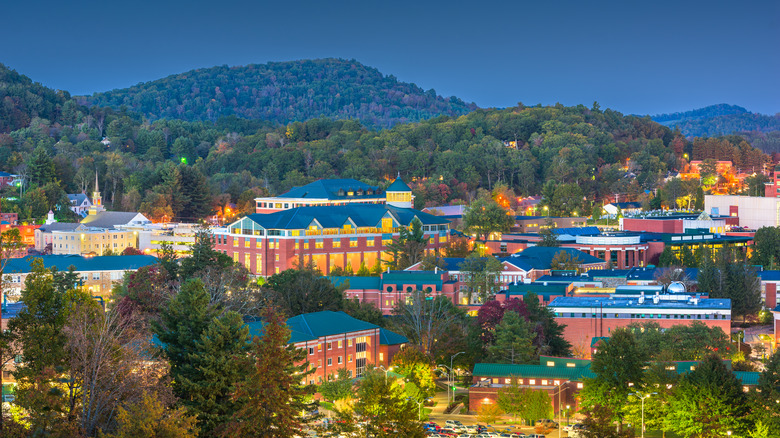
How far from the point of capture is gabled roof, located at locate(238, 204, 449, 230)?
103312 millimetres

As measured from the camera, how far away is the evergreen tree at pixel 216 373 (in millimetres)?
43031

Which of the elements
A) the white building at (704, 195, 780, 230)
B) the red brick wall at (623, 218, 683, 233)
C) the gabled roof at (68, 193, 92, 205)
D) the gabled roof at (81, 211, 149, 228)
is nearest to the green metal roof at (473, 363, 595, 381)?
the red brick wall at (623, 218, 683, 233)

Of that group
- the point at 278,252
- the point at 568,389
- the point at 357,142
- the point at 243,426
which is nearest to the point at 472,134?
the point at 357,142

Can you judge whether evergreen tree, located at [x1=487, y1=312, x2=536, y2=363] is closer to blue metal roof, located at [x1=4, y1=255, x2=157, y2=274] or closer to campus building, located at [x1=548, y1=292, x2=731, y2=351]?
campus building, located at [x1=548, y1=292, x2=731, y2=351]

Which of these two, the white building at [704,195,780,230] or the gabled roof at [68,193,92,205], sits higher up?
the gabled roof at [68,193,92,205]

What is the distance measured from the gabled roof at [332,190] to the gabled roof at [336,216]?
10352 mm

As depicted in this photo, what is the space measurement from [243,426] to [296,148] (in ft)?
456

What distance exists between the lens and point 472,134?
19338 centimetres

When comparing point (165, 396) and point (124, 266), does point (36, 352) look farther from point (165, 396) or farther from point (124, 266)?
point (124, 266)

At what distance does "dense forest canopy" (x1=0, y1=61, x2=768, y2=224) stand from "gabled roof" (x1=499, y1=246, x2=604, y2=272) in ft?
134

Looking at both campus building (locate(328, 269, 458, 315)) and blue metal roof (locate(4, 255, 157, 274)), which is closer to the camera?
campus building (locate(328, 269, 458, 315))

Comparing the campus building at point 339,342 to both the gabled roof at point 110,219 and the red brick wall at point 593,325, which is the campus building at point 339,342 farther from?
the gabled roof at point 110,219

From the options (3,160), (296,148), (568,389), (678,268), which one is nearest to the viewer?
(568,389)

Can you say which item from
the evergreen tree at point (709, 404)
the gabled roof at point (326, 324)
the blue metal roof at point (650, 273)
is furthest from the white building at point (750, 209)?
the evergreen tree at point (709, 404)
